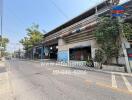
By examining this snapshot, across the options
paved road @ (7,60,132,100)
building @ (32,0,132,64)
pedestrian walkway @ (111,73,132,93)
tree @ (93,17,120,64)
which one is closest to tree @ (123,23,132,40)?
tree @ (93,17,120,64)

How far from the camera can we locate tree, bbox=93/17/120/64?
1872cm

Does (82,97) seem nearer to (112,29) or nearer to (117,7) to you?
(112,29)

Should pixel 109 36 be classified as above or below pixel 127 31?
below

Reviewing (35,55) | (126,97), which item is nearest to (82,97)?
(126,97)

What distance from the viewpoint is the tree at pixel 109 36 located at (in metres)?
18.7

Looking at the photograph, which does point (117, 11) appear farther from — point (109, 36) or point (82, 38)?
point (82, 38)

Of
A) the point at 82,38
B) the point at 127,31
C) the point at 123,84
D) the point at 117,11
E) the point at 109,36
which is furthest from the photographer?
the point at 82,38

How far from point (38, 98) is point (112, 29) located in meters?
14.0

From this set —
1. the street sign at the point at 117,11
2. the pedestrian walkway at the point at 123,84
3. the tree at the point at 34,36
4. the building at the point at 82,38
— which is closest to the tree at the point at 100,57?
the building at the point at 82,38

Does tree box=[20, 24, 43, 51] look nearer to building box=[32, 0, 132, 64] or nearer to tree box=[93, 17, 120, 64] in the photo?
building box=[32, 0, 132, 64]

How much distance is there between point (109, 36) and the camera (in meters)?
19.8

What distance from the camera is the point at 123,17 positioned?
19531mm

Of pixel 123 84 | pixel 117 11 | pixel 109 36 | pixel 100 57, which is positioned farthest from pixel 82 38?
pixel 123 84

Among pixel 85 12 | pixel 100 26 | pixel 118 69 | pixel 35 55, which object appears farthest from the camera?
pixel 35 55
